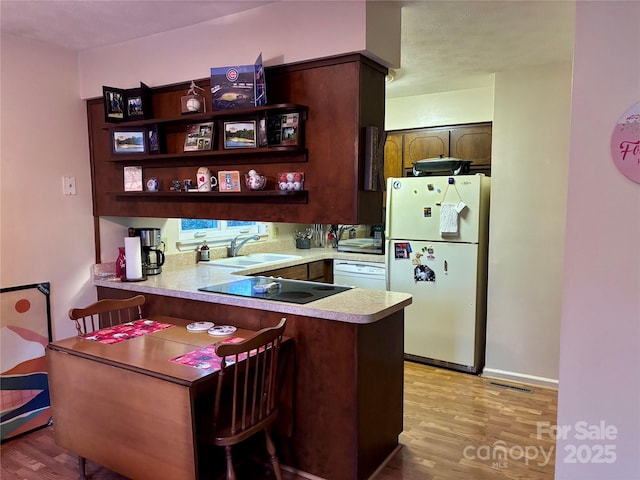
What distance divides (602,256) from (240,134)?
1.82 meters

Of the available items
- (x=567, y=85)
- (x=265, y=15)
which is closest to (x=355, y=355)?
(x=265, y=15)

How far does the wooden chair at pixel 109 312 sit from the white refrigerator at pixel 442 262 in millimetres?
2146

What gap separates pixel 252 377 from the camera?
7.10 feet

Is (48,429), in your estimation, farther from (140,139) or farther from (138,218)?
(140,139)

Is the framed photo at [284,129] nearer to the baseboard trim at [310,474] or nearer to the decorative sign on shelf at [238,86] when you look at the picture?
the decorative sign on shelf at [238,86]

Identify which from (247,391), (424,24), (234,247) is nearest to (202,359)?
(247,391)

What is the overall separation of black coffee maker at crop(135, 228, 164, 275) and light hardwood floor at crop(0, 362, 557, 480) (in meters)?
1.17

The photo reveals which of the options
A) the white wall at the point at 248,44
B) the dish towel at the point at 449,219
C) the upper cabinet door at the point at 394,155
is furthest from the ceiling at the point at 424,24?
the upper cabinet door at the point at 394,155

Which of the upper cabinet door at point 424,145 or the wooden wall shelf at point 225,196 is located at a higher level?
the upper cabinet door at point 424,145

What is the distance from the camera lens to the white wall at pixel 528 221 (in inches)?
130

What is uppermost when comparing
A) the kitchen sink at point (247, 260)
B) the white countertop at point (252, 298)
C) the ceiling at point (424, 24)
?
the ceiling at point (424, 24)

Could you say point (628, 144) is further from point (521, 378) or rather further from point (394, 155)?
point (394, 155)

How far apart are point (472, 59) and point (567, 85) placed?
0.73m

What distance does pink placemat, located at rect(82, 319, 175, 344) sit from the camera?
2.34 metres
